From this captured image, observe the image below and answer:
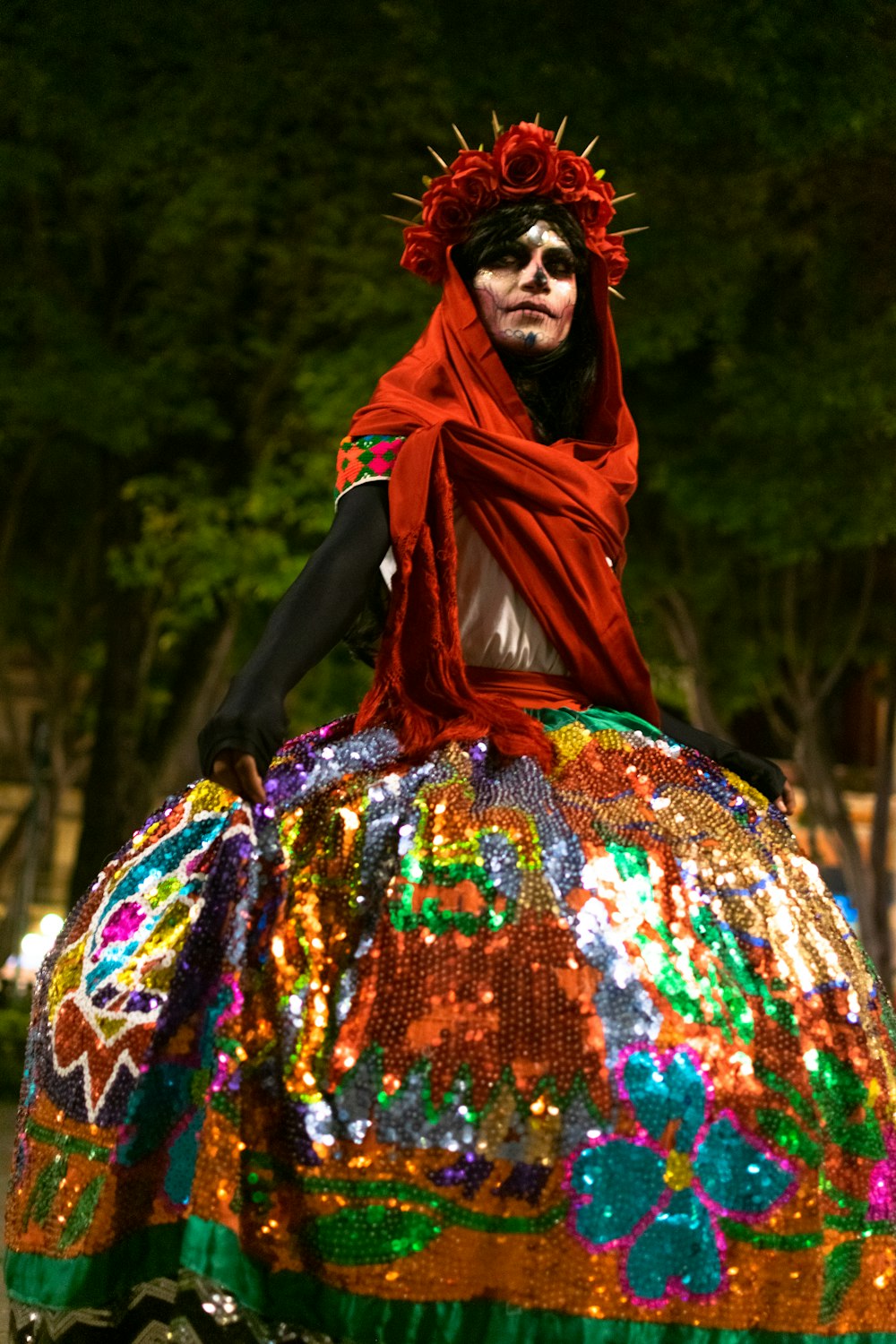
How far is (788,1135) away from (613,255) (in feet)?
6.00

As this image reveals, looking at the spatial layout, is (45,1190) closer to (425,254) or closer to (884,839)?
(425,254)

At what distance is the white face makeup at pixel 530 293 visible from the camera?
367cm

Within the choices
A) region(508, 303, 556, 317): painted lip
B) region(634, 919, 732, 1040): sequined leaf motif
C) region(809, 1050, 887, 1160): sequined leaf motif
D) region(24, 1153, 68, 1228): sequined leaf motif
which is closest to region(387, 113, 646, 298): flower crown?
region(508, 303, 556, 317): painted lip

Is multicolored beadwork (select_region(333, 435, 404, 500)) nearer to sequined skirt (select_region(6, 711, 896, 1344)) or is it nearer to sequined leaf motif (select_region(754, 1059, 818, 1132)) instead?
sequined skirt (select_region(6, 711, 896, 1344))

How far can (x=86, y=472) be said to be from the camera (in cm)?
1803

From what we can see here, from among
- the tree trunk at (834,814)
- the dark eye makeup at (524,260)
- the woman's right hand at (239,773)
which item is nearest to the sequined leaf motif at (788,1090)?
the woman's right hand at (239,773)

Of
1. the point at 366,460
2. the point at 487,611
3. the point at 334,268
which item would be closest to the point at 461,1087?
the point at 487,611

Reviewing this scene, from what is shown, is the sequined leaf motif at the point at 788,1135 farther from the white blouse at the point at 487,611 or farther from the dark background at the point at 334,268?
the dark background at the point at 334,268

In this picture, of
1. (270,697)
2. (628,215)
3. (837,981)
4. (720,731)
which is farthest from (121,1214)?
(720,731)

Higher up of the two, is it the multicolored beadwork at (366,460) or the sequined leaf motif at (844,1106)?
the multicolored beadwork at (366,460)

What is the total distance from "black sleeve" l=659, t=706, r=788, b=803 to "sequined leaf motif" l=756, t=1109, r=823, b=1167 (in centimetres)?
96

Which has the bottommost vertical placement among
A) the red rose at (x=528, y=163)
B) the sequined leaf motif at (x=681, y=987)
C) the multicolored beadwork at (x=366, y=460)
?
the sequined leaf motif at (x=681, y=987)

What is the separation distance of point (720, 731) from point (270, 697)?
15.2m

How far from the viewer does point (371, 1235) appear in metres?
2.75
